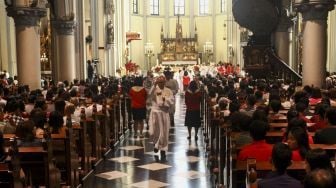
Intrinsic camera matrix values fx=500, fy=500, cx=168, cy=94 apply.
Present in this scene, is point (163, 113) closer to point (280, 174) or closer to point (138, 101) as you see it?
point (138, 101)

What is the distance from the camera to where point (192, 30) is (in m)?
45.4

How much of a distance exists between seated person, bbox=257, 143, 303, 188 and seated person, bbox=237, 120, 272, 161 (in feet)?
4.16

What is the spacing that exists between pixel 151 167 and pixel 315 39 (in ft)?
21.8

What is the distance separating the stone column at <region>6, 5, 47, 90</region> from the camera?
14125 millimetres

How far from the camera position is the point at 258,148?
5688mm

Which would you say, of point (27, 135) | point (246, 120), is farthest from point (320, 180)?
point (27, 135)

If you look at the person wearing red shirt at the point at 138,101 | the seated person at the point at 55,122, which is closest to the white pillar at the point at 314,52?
the person wearing red shirt at the point at 138,101

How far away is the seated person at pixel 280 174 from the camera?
13.2 feet

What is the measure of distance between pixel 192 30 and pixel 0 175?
4113 centimetres

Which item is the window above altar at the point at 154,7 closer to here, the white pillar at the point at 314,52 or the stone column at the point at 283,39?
the stone column at the point at 283,39

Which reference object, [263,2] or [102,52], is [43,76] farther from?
[263,2]

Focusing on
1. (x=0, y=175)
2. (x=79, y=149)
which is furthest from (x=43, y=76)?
(x=0, y=175)

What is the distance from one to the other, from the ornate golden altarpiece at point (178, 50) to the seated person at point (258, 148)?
1408 inches

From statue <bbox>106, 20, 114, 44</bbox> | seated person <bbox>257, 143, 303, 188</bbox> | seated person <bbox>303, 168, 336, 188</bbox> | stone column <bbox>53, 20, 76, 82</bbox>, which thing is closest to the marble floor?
seated person <bbox>257, 143, 303, 188</bbox>
